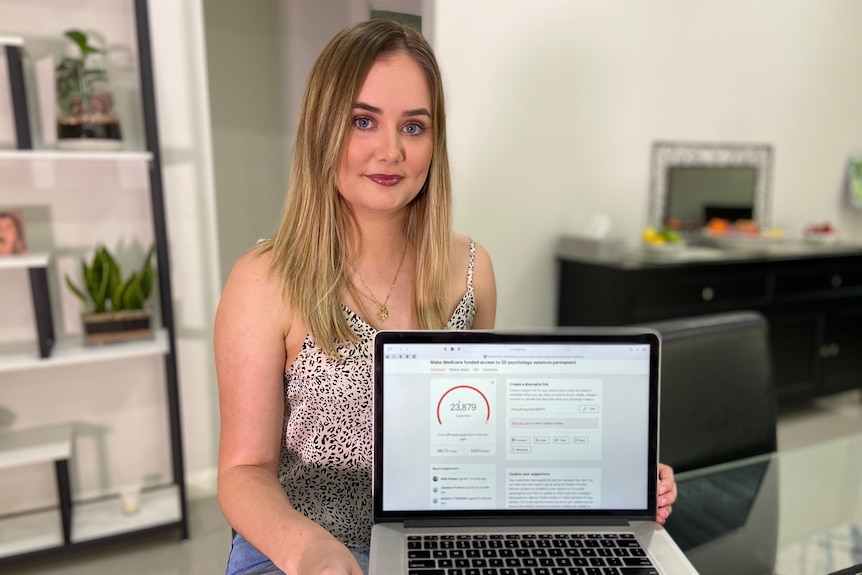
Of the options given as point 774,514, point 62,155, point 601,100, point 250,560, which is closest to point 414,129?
point 250,560

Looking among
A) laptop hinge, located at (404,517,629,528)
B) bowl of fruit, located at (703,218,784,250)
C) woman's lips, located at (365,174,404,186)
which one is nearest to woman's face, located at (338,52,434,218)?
woman's lips, located at (365,174,404,186)

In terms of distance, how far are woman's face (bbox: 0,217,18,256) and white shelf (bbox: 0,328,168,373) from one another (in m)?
0.30

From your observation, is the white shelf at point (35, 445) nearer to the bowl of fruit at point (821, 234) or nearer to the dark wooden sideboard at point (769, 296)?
the dark wooden sideboard at point (769, 296)

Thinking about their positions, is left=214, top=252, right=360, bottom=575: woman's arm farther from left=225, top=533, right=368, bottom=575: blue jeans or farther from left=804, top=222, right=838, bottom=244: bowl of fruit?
left=804, top=222, right=838, bottom=244: bowl of fruit

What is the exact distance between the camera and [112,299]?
75.7 inches

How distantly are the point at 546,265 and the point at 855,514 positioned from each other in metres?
1.85

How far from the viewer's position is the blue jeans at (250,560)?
0.88 meters

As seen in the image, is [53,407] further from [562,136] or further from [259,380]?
[562,136]

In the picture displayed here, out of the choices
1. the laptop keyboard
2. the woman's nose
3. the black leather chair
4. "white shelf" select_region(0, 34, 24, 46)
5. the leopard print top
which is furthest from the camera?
"white shelf" select_region(0, 34, 24, 46)

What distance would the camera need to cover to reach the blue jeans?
0.88 metres

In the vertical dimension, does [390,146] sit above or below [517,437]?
above

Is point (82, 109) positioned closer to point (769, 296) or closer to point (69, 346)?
point (69, 346)

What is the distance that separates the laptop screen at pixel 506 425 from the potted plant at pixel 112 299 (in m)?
1.44

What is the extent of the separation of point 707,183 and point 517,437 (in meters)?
2.98
